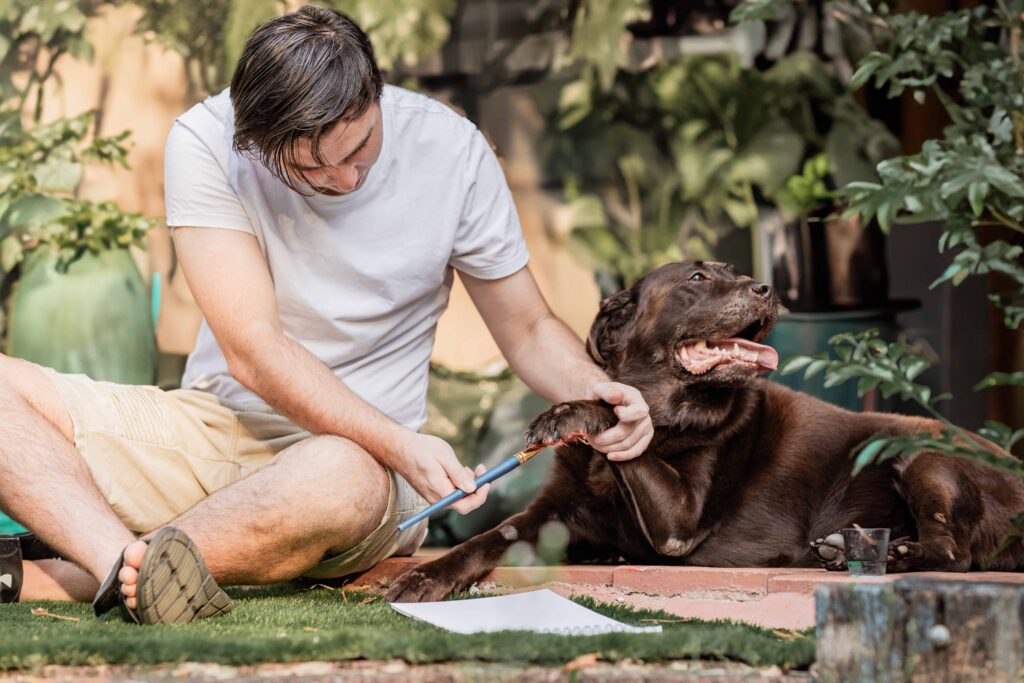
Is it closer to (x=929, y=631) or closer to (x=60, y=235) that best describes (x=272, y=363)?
(x=929, y=631)

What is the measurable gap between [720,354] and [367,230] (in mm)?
943

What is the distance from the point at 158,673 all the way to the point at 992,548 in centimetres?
203

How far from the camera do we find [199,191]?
2.89 metres

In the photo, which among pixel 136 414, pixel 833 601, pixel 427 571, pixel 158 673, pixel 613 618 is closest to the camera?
pixel 833 601

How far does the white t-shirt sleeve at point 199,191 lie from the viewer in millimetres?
2889

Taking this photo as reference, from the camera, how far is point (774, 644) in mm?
1878

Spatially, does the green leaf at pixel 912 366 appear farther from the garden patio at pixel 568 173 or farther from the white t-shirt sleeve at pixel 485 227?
the garden patio at pixel 568 173

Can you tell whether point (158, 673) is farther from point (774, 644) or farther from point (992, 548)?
point (992, 548)

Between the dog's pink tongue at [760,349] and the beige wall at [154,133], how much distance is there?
1440 mm

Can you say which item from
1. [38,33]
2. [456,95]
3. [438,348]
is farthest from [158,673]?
[38,33]

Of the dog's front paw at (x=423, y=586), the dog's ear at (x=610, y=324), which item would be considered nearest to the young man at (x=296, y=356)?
the dog's front paw at (x=423, y=586)

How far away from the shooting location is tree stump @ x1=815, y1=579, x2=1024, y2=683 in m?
1.63

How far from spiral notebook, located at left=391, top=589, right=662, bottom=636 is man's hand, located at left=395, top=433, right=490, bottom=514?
0.63ft

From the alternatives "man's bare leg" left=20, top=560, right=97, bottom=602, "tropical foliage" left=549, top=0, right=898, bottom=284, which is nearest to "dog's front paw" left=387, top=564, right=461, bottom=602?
"man's bare leg" left=20, top=560, right=97, bottom=602
